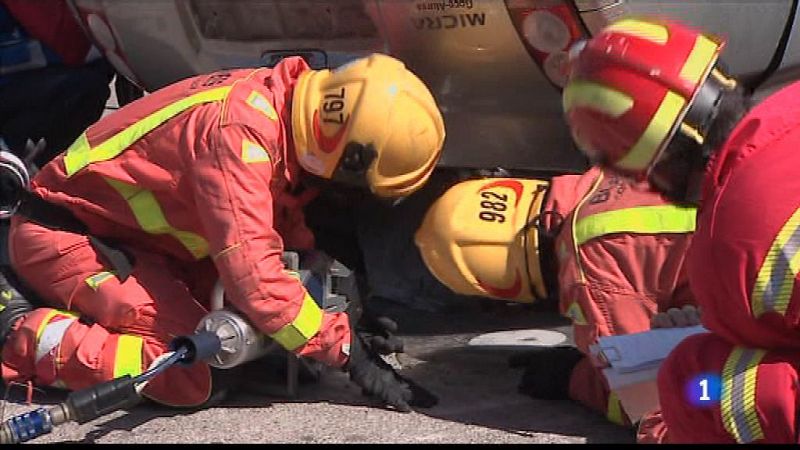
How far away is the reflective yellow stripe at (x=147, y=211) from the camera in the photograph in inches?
150

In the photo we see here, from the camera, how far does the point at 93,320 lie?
3836 millimetres

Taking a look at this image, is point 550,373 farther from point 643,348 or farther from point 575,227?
point 643,348

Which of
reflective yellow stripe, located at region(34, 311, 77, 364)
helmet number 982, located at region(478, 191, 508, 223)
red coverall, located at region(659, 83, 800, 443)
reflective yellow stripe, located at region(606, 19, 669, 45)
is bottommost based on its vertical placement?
reflective yellow stripe, located at region(34, 311, 77, 364)

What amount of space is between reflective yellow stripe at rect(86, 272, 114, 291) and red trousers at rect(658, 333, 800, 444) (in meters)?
→ 2.10

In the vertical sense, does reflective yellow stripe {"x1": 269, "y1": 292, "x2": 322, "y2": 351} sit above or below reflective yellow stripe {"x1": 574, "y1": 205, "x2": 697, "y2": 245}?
below

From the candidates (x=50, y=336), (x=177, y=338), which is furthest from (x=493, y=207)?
(x=50, y=336)

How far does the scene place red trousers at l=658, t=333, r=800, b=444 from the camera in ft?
6.57

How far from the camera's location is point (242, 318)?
3527mm

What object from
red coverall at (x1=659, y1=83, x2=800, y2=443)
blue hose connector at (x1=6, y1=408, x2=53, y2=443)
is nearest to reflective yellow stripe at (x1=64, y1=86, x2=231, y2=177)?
blue hose connector at (x1=6, y1=408, x2=53, y2=443)

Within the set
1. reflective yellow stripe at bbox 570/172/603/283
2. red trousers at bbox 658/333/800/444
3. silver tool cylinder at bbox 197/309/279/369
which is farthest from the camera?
silver tool cylinder at bbox 197/309/279/369

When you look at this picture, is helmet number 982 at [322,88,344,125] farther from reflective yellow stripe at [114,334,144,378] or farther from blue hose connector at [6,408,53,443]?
blue hose connector at [6,408,53,443]

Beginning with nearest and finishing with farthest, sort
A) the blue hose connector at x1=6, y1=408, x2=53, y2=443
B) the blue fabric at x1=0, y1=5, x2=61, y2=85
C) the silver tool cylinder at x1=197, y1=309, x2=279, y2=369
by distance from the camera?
the blue hose connector at x1=6, y1=408, x2=53, y2=443 → the silver tool cylinder at x1=197, y1=309, x2=279, y2=369 → the blue fabric at x1=0, y1=5, x2=61, y2=85

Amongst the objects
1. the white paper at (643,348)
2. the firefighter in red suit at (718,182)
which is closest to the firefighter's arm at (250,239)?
the white paper at (643,348)

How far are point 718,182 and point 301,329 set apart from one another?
1767 millimetres
